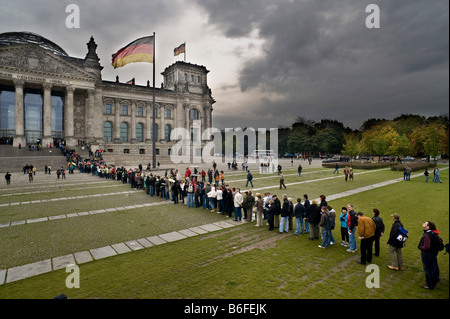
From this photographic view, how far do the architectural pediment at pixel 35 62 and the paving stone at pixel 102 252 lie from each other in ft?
179

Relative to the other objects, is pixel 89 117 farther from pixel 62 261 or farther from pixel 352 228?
pixel 352 228

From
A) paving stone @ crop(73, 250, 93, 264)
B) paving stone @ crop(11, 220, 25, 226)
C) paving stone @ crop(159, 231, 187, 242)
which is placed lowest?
paving stone @ crop(73, 250, 93, 264)

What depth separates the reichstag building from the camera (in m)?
47.0

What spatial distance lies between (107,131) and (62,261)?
6107 centimetres

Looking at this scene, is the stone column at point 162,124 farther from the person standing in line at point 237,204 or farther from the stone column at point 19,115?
the person standing in line at point 237,204

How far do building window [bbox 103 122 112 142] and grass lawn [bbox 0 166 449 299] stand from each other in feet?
184

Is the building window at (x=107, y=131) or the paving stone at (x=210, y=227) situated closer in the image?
the paving stone at (x=210, y=227)

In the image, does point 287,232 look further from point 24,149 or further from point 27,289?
point 24,149

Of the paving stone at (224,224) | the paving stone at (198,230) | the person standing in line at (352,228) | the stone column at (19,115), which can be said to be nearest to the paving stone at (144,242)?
the paving stone at (198,230)

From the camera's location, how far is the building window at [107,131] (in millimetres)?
61781

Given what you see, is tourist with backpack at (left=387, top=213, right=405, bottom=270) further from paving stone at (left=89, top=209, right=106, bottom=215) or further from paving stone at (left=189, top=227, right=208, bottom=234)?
paving stone at (left=89, top=209, right=106, bottom=215)

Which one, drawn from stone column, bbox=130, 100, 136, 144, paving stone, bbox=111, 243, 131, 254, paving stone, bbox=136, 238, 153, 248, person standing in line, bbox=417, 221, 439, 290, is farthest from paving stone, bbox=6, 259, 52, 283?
stone column, bbox=130, 100, 136, 144

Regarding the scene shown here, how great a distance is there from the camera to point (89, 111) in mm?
55969

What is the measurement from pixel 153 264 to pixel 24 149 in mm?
48731
